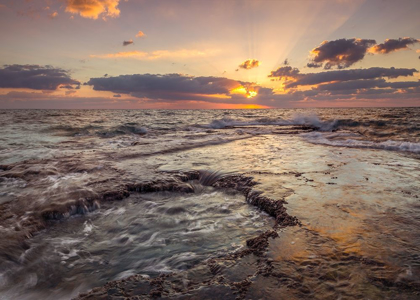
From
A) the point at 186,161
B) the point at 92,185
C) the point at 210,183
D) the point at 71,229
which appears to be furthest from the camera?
the point at 186,161

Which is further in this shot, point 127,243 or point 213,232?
point 213,232

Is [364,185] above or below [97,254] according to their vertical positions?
above

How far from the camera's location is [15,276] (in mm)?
3160

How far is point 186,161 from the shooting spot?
897 cm

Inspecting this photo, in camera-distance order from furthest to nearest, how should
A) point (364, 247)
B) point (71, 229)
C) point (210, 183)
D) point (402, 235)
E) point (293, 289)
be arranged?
point (210, 183)
point (71, 229)
point (402, 235)
point (364, 247)
point (293, 289)

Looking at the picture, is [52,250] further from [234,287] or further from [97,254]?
[234,287]

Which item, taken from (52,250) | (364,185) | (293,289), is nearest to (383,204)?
(364,185)

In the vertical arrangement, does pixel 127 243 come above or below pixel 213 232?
below

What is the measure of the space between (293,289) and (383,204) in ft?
10.6

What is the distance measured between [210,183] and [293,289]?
14.3 ft

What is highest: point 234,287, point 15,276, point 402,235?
point 402,235

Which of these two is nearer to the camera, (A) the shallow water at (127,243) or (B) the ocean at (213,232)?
(B) the ocean at (213,232)

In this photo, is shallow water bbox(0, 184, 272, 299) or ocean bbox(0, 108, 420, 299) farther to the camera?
shallow water bbox(0, 184, 272, 299)

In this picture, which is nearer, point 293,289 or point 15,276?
point 293,289
